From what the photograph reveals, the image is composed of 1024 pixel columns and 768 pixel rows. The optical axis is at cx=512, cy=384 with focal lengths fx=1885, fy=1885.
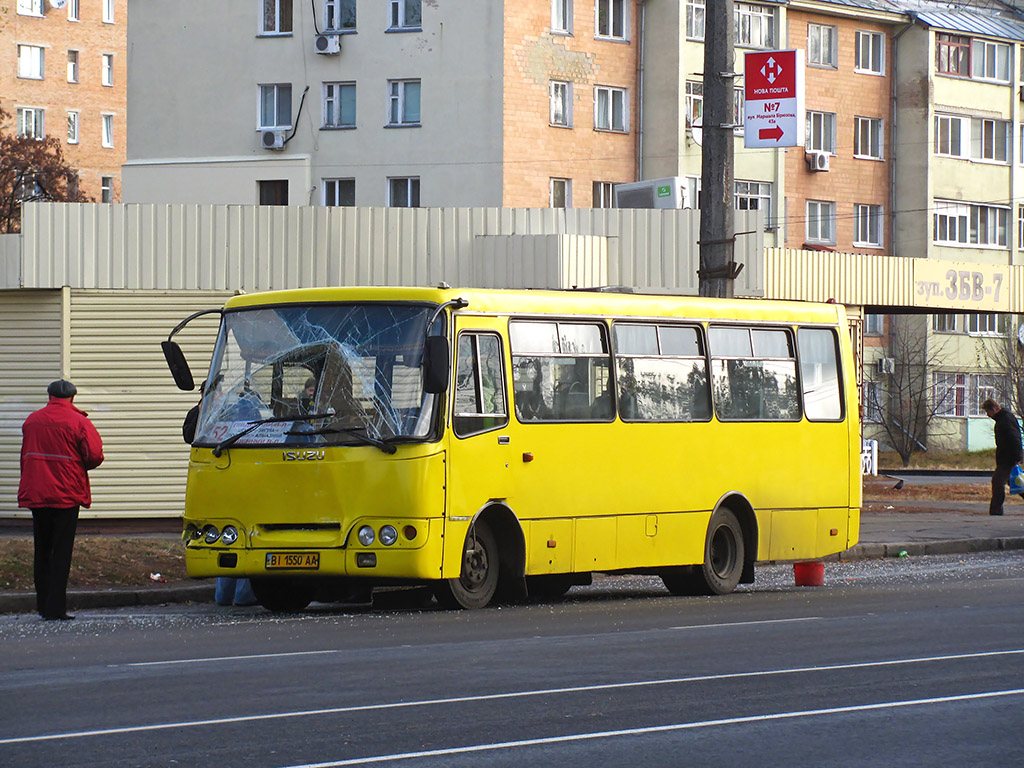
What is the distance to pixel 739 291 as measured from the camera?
2916cm

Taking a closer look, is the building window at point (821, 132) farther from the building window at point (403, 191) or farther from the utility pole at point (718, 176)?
the utility pole at point (718, 176)

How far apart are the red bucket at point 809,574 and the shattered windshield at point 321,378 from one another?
5588 millimetres

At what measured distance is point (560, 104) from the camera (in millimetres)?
53469

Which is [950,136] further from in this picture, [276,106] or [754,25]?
[276,106]

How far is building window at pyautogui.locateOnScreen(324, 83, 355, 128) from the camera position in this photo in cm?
5377

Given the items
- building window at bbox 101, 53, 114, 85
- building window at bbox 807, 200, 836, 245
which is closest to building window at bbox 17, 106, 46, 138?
building window at bbox 101, 53, 114, 85

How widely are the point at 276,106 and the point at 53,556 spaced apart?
4074 centimetres

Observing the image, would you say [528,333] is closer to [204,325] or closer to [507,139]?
[204,325]

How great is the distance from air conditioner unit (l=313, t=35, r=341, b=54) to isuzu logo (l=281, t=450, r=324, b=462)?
3984 centimetres

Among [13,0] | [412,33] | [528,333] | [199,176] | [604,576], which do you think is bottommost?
[604,576]

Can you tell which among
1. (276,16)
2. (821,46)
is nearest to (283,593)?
(276,16)

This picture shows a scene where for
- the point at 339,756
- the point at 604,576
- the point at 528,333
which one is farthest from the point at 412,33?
the point at 339,756

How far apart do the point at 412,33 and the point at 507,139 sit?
4.23 m

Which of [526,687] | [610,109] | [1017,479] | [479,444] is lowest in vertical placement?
[526,687]
